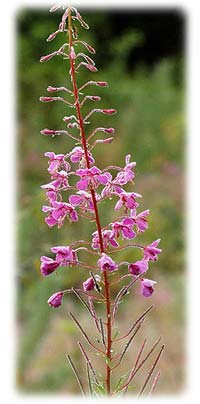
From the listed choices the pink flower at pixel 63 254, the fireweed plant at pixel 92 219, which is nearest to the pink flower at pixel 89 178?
the fireweed plant at pixel 92 219

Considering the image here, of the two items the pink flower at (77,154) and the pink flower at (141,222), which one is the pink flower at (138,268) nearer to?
the pink flower at (141,222)

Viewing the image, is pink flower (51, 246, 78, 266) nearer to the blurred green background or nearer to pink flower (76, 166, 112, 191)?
pink flower (76, 166, 112, 191)

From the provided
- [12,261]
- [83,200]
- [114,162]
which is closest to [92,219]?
[83,200]

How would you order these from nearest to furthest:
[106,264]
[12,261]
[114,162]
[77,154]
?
[106,264] → [77,154] → [12,261] → [114,162]

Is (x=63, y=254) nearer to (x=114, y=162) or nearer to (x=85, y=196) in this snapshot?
(x=85, y=196)
